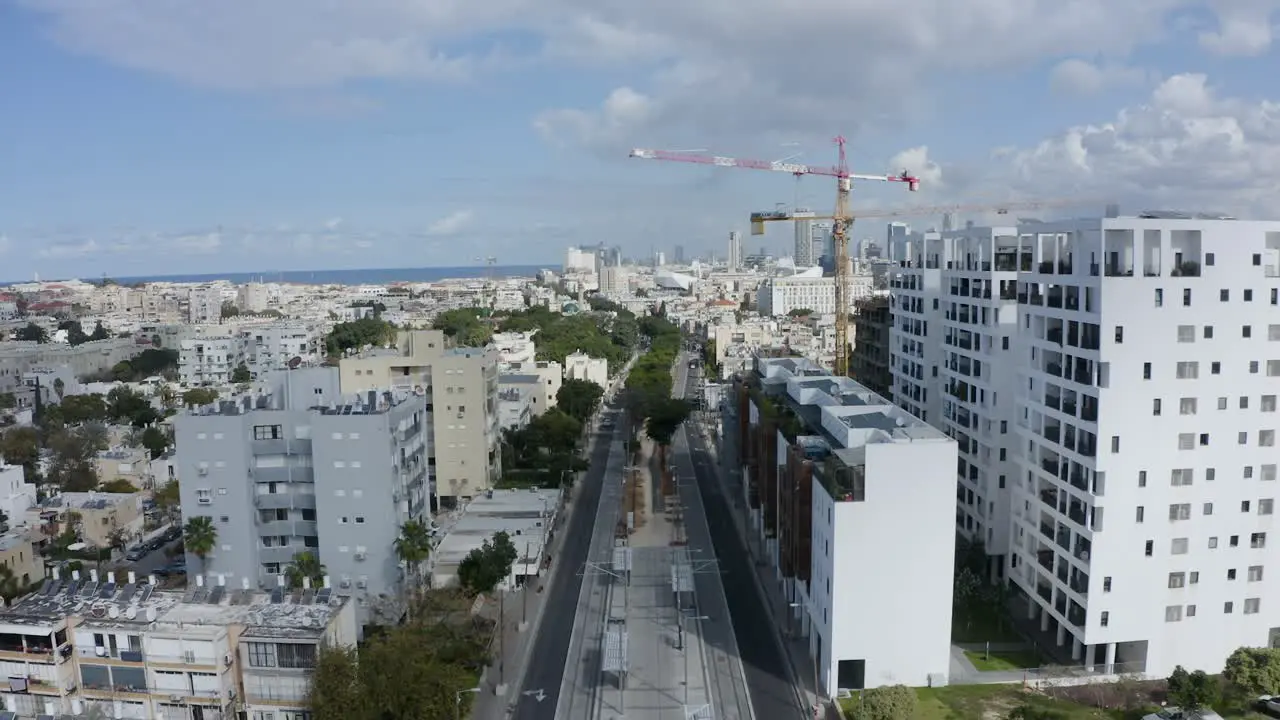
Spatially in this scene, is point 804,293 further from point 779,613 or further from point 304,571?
point 304,571

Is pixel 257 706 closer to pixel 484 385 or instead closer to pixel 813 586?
pixel 813 586

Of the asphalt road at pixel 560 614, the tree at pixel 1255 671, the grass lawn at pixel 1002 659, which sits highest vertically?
Answer: the tree at pixel 1255 671

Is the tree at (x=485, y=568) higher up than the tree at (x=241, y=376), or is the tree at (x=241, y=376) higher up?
the tree at (x=241, y=376)

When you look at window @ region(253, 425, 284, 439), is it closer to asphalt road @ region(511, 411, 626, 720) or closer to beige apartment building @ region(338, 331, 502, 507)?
asphalt road @ region(511, 411, 626, 720)

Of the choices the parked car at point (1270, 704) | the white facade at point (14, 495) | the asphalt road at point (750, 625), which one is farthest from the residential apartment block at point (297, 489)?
the parked car at point (1270, 704)

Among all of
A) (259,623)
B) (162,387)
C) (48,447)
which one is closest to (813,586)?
(259,623)

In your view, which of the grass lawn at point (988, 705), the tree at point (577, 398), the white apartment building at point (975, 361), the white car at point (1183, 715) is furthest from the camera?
the tree at point (577, 398)

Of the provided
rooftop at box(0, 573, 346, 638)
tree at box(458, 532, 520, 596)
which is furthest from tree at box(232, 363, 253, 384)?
rooftop at box(0, 573, 346, 638)

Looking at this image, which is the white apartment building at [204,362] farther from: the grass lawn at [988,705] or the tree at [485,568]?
the grass lawn at [988,705]
